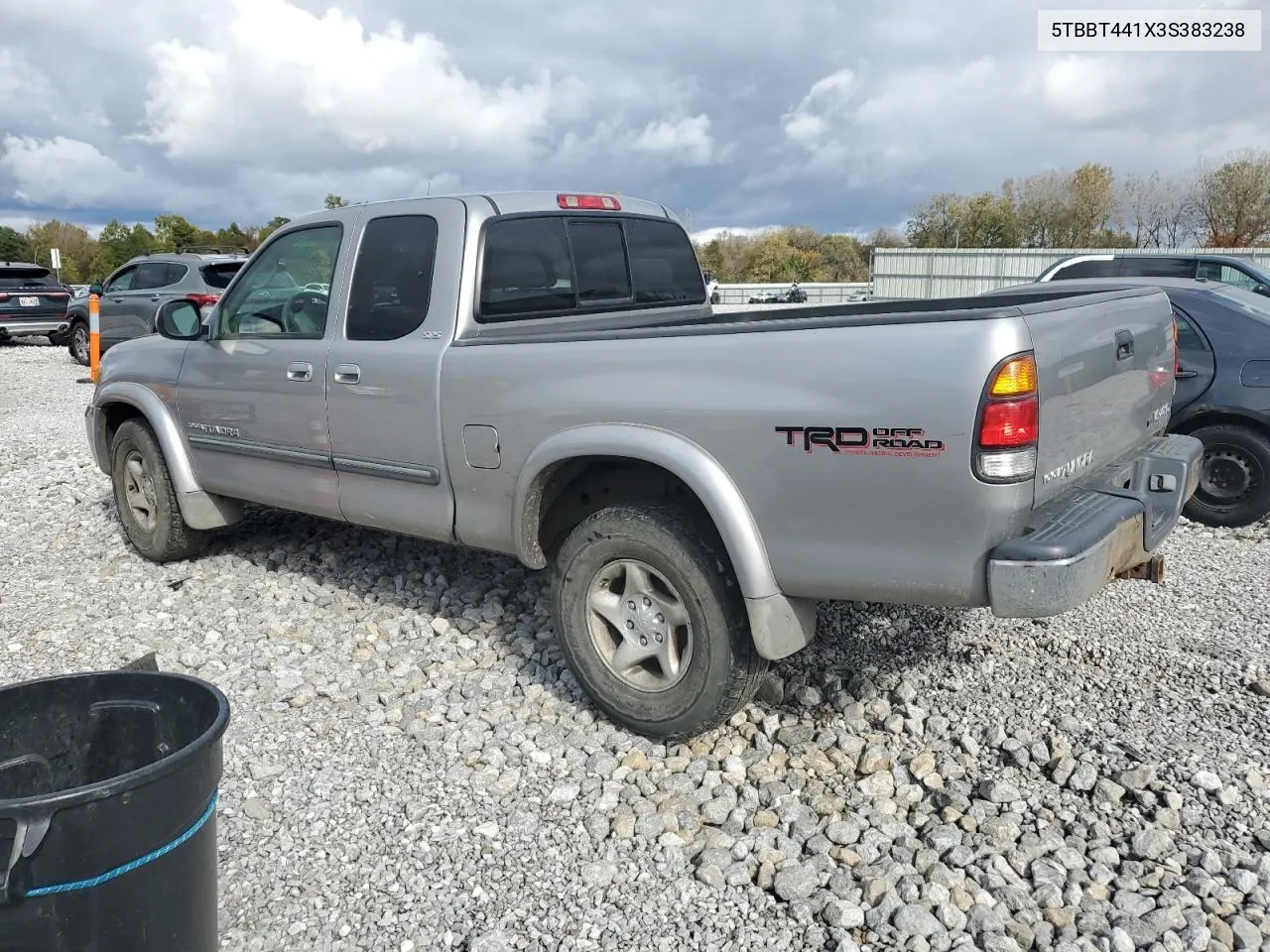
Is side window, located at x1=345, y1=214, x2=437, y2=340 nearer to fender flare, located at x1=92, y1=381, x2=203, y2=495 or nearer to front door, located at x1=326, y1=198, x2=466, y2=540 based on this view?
front door, located at x1=326, y1=198, x2=466, y2=540

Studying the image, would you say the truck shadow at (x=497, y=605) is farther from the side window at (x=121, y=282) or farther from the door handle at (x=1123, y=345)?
the side window at (x=121, y=282)

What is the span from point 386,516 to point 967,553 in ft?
8.46

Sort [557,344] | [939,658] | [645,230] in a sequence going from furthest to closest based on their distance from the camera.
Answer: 1. [645,230]
2. [939,658]
3. [557,344]

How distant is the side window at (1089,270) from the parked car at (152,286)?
9.98m

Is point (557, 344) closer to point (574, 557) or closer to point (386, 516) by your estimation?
point (574, 557)

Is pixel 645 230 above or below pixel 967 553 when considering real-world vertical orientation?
above

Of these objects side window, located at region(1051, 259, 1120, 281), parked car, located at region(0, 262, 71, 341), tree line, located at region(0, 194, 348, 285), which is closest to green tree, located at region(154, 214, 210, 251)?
tree line, located at region(0, 194, 348, 285)

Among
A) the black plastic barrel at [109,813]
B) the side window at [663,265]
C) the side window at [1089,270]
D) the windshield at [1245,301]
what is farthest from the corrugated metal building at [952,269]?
the black plastic barrel at [109,813]

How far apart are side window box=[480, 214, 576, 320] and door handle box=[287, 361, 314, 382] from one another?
3.21 feet

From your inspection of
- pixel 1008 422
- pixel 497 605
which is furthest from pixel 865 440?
pixel 497 605

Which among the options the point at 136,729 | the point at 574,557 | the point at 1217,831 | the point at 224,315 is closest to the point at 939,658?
the point at 1217,831

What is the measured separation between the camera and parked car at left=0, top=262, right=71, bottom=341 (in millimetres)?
20016

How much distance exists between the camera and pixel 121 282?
15.8m

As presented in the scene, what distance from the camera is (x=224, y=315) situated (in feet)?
17.4
